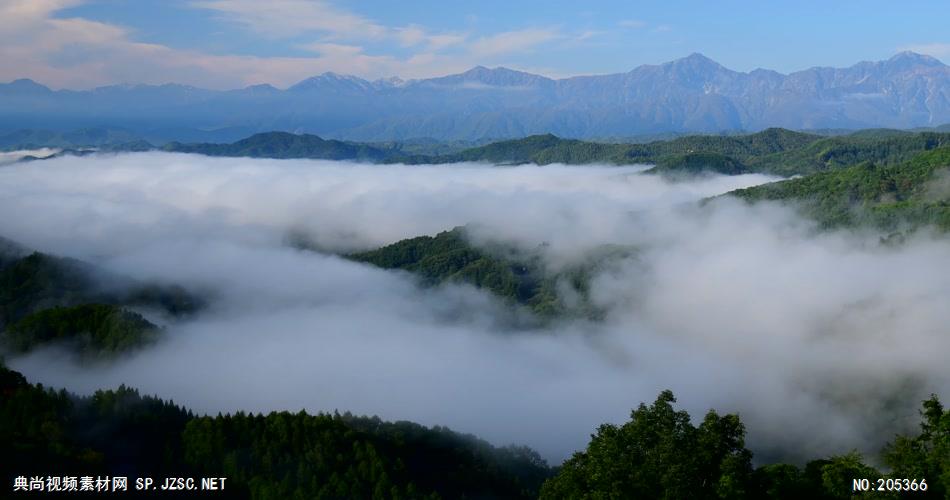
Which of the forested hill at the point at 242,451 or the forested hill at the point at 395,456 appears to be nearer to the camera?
the forested hill at the point at 395,456

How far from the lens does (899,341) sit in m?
159

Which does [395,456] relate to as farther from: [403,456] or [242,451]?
[242,451]

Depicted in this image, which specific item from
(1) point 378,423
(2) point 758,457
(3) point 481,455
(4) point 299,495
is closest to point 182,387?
(1) point 378,423

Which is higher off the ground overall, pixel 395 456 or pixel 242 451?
pixel 242 451

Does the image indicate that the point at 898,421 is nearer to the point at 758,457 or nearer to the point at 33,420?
the point at 758,457

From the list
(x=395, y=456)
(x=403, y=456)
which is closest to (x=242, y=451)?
(x=395, y=456)

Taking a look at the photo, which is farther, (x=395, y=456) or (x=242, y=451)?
(x=395, y=456)

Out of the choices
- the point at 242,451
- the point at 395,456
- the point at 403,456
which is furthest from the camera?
the point at 403,456

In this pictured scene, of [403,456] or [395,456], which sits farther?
[403,456]

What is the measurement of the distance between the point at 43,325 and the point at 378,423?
8793cm

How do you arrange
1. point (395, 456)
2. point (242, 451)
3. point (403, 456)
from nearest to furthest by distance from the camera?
point (242, 451) < point (395, 456) < point (403, 456)

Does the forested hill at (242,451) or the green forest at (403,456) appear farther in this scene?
the forested hill at (242,451)

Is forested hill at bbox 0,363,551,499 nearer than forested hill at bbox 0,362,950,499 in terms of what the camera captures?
No

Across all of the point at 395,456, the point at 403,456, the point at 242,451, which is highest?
the point at 242,451
